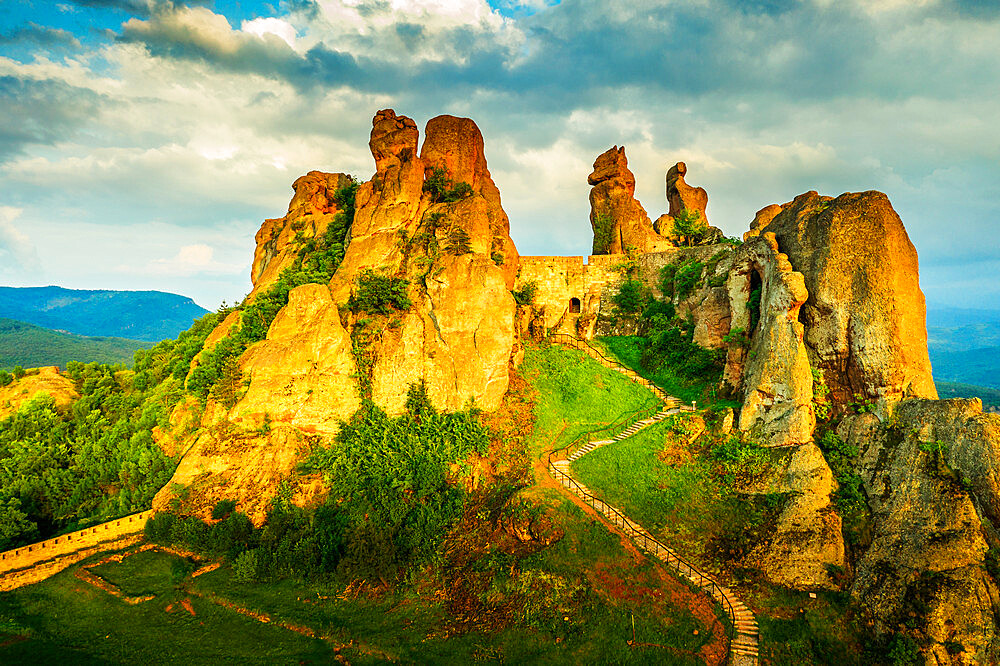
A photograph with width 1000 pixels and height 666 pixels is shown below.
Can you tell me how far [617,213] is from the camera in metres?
36.6

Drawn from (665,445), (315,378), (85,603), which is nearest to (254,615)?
(85,603)

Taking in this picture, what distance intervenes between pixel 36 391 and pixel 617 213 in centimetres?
4108

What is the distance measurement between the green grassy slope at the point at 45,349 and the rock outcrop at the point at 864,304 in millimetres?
107729

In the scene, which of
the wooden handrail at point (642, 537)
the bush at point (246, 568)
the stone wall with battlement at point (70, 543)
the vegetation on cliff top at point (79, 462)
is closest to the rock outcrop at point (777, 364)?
the wooden handrail at point (642, 537)

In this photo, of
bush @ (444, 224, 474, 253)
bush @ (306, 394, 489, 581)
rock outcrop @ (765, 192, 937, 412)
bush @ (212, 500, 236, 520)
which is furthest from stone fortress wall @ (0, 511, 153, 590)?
rock outcrop @ (765, 192, 937, 412)

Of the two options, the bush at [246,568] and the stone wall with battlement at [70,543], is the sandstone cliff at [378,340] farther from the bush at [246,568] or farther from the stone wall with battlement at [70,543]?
the bush at [246,568]

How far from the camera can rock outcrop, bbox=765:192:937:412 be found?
59.8ft

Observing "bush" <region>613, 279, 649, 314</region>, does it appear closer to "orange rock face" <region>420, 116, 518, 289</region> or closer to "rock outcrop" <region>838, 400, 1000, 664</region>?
"orange rock face" <region>420, 116, 518, 289</region>

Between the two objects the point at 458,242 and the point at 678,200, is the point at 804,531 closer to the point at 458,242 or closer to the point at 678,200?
the point at 458,242

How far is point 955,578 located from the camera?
13.2 meters

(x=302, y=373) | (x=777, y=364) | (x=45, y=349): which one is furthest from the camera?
(x=45, y=349)

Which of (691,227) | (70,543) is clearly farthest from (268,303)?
(691,227)

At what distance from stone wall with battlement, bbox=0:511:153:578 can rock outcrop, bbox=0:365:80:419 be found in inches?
505

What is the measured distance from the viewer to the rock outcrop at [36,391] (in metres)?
26.9
